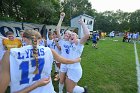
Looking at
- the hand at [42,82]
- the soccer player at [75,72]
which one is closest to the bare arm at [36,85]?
the hand at [42,82]

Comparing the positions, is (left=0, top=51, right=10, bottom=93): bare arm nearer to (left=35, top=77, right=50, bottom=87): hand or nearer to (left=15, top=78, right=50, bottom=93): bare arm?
(left=15, top=78, right=50, bottom=93): bare arm

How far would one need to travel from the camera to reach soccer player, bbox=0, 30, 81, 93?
8.85ft

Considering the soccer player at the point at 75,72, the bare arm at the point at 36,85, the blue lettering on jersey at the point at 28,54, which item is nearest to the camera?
the blue lettering on jersey at the point at 28,54

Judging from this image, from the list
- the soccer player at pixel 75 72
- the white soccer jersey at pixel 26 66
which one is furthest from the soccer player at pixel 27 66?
the soccer player at pixel 75 72

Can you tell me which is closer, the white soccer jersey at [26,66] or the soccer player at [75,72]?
the white soccer jersey at [26,66]

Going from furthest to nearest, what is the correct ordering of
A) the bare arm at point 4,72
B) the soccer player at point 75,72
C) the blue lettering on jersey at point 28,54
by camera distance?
the soccer player at point 75,72 → the blue lettering on jersey at point 28,54 → the bare arm at point 4,72

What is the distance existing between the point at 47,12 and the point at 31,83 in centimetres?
3965

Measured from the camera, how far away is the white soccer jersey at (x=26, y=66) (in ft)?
9.03

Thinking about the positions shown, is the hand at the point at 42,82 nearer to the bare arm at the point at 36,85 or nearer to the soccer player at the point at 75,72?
the bare arm at the point at 36,85

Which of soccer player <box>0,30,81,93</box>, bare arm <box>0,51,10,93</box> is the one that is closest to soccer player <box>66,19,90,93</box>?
soccer player <box>0,30,81,93</box>

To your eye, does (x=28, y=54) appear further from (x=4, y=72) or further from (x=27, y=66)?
(x=4, y=72)

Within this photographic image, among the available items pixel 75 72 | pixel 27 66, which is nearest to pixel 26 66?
pixel 27 66

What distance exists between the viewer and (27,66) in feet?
9.33

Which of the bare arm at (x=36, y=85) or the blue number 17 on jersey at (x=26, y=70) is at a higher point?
the blue number 17 on jersey at (x=26, y=70)
